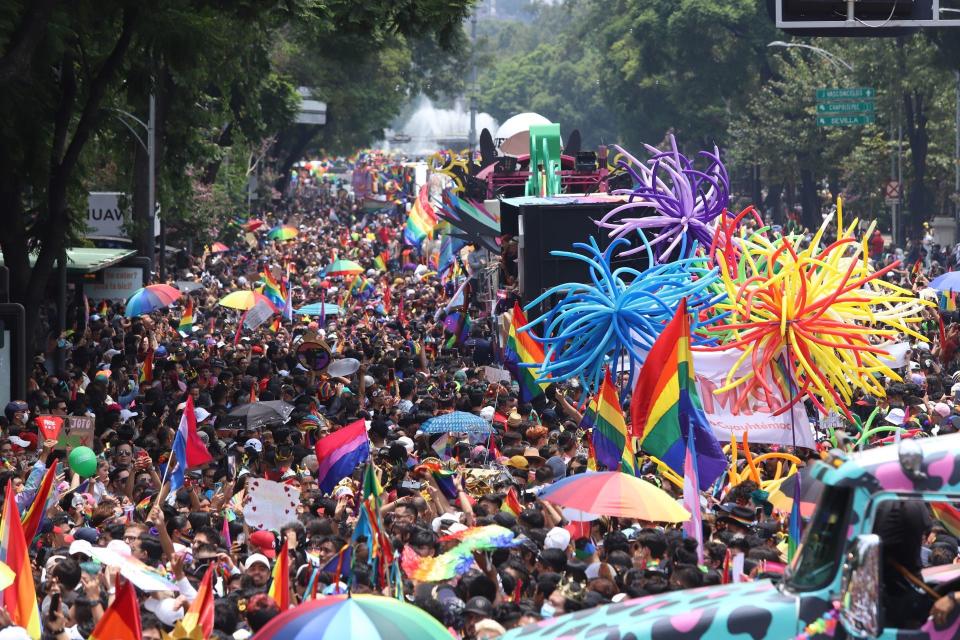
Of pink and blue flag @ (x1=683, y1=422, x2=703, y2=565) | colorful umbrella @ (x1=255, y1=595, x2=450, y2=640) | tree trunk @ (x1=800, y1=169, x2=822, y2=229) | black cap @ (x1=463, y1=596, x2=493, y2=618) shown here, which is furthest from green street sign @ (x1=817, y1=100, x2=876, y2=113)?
colorful umbrella @ (x1=255, y1=595, x2=450, y2=640)

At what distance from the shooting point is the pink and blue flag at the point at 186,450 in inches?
488

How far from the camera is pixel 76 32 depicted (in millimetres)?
20891

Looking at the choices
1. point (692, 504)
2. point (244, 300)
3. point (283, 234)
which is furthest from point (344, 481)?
point (283, 234)

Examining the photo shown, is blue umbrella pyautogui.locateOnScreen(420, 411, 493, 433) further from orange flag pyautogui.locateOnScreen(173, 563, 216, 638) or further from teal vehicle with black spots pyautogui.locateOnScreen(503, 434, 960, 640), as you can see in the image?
teal vehicle with black spots pyautogui.locateOnScreen(503, 434, 960, 640)

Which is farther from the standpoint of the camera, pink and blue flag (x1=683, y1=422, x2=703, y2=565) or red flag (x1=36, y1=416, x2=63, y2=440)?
red flag (x1=36, y1=416, x2=63, y2=440)

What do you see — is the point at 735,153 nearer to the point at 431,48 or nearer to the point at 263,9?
the point at 431,48

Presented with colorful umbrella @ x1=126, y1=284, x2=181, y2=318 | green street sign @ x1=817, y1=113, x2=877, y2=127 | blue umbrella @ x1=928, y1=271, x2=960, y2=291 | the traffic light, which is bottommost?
colorful umbrella @ x1=126, y1=284, x2=181, y2=318

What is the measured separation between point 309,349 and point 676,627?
14434mm

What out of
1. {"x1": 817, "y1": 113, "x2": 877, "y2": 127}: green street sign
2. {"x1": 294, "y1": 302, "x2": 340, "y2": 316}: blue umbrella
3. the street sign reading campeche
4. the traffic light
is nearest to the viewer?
the traffic light

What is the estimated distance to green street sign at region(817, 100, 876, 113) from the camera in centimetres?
4306

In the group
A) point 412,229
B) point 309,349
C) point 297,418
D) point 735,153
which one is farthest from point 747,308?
point 735,153

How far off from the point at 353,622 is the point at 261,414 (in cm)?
970

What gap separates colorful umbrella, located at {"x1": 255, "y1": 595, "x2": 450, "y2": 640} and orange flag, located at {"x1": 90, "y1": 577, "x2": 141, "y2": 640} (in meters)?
1.07

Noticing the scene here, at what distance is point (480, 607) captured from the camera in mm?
8453
